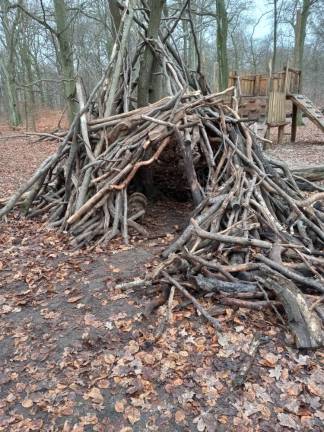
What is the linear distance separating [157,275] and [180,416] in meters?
1.40

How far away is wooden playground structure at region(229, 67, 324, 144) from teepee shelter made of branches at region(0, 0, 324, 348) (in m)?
6.65

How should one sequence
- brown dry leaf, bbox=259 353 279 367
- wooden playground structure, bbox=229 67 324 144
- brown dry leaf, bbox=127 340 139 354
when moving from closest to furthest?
brown dry leaf, bbox=259 353 279 367
brown dry leaf, bbox=127 340 139 354
wooden playground structure, bbox=229 67 324 144

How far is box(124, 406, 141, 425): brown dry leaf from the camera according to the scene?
90.7 inches

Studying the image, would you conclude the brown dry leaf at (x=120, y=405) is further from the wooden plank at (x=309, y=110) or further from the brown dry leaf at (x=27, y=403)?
the wooden plank at (x=309, y=110)

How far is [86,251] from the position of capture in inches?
173

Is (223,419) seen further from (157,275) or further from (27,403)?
(157,275)

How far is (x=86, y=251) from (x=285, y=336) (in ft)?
8.21

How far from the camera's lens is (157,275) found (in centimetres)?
351

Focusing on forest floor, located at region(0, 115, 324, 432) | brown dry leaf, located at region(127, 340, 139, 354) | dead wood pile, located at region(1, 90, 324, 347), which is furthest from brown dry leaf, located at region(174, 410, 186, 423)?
dead wood pile, located at region(1, 90, 324, 347)

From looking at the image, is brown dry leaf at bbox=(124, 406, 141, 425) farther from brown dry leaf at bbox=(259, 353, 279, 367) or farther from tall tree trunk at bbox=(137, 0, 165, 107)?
tall tree trunk at bbox=(137, 0, 165, 107)

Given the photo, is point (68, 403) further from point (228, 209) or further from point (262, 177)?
point (262, 177)

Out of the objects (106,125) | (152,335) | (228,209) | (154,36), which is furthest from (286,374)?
(154,36)

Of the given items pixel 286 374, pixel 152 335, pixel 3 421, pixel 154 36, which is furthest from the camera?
pixel 154 36

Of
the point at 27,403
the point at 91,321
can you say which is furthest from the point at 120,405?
the point at 91,321
